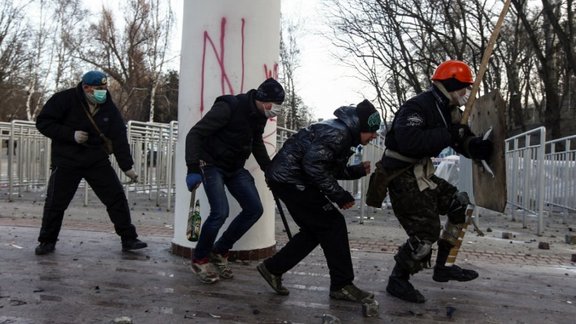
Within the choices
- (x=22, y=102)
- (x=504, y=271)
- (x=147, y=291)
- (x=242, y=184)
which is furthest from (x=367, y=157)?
(x=22, y=102)

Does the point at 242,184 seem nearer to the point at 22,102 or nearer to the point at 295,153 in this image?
the point at 295,153

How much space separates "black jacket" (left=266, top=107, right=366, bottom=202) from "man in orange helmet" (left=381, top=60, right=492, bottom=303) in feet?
1.27

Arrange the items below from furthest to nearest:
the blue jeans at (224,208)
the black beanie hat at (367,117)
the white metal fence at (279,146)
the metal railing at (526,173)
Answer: the white metal fence at (279,146) < the metal railing at (526,173) < the blue jeans at (224,208) < the black beanie hat at (367,117)

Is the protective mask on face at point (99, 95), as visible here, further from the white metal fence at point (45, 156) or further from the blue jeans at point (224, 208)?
the white metal fence at point (45, 156)

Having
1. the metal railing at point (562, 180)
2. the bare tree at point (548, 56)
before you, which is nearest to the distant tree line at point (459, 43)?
the bare tree at point (548, 56)

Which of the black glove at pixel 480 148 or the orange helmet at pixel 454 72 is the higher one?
the orange helmet at pixel 454 72

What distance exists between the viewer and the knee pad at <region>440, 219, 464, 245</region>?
14.0ft

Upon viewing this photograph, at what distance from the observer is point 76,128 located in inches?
204

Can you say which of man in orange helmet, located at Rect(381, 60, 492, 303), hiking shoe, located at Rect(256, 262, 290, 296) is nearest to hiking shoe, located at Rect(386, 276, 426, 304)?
man in orange helmet, located at Rect(381, 60, 492, 303)

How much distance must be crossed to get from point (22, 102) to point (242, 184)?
137 ft

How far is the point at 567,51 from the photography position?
19.2 m

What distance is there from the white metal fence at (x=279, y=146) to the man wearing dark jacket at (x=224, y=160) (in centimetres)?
447

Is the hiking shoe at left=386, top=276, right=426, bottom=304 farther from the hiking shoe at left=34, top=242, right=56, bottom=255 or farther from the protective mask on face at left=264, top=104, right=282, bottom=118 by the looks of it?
the hiking shoe at left=34, top=242, right=56, bottom=255

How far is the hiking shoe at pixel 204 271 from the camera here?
434cm
